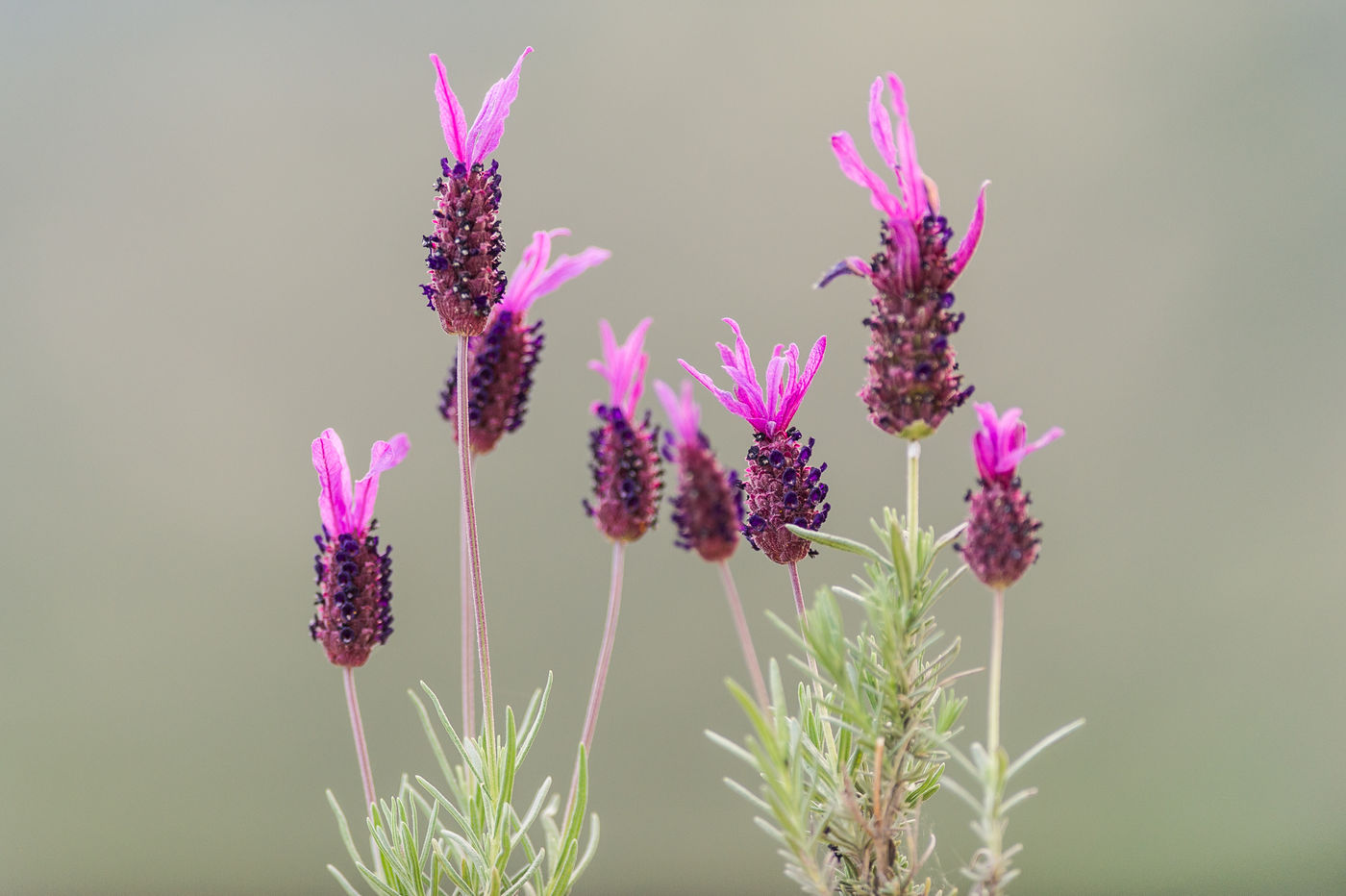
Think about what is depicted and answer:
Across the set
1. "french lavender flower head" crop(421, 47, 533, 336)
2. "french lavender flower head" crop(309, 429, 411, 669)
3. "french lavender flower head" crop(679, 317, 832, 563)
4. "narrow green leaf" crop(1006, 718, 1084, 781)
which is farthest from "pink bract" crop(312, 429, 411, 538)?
"narrow green leaf" crop(1006, 718, 1084, 781)

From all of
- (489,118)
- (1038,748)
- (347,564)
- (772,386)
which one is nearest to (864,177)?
(772,386)

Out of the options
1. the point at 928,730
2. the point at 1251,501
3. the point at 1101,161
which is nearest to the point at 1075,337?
the point at 1101,161

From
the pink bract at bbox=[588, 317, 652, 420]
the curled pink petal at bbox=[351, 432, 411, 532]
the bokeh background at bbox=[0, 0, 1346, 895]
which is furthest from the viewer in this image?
the bokeh background at bbox=[0, 0, 1346, 895]

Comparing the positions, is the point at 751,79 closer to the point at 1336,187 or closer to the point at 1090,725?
the point at 1336,187

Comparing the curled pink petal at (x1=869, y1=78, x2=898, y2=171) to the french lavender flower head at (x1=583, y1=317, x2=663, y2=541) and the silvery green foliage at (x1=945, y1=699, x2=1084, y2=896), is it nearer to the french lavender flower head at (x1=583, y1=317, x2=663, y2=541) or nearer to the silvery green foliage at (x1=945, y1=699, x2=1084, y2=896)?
the french lavender flower head at (x1=583, y1=317, x2=663, y2=541)

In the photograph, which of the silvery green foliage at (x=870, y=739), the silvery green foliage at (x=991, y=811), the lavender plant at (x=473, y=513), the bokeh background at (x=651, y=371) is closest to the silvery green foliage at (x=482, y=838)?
the lavender plant at (x=473, y=513)

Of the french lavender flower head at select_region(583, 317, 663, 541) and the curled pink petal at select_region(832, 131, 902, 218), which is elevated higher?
the curled pink petal at select_region(832, 131, 902, 218)
